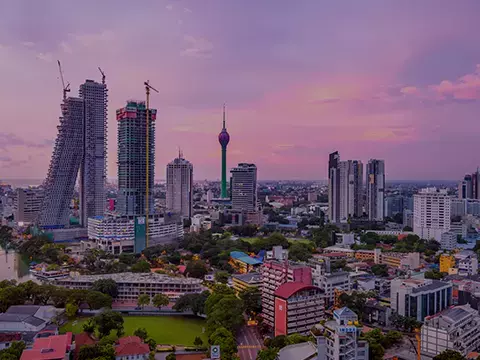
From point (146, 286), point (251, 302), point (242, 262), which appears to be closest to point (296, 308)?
point (251, 302)

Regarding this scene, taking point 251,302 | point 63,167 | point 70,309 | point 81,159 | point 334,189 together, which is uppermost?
point 81,159

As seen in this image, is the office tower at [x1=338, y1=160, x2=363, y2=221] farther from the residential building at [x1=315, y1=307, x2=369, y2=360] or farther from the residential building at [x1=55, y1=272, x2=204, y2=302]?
the residential building at [x1=315, y1=307, x2=369, y2=360]

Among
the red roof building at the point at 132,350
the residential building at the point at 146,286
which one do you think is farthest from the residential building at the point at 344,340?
the residential building at the point at 146,286

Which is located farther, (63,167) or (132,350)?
(63,167)

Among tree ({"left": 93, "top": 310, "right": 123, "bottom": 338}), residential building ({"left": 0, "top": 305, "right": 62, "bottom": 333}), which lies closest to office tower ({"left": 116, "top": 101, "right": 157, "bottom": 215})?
residential building ({"left": 0, "top": 305, "right": 62, "bottom": 333})

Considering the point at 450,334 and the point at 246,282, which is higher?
the point at 246,282

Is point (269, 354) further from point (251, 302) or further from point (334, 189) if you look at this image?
point (334, 189)
